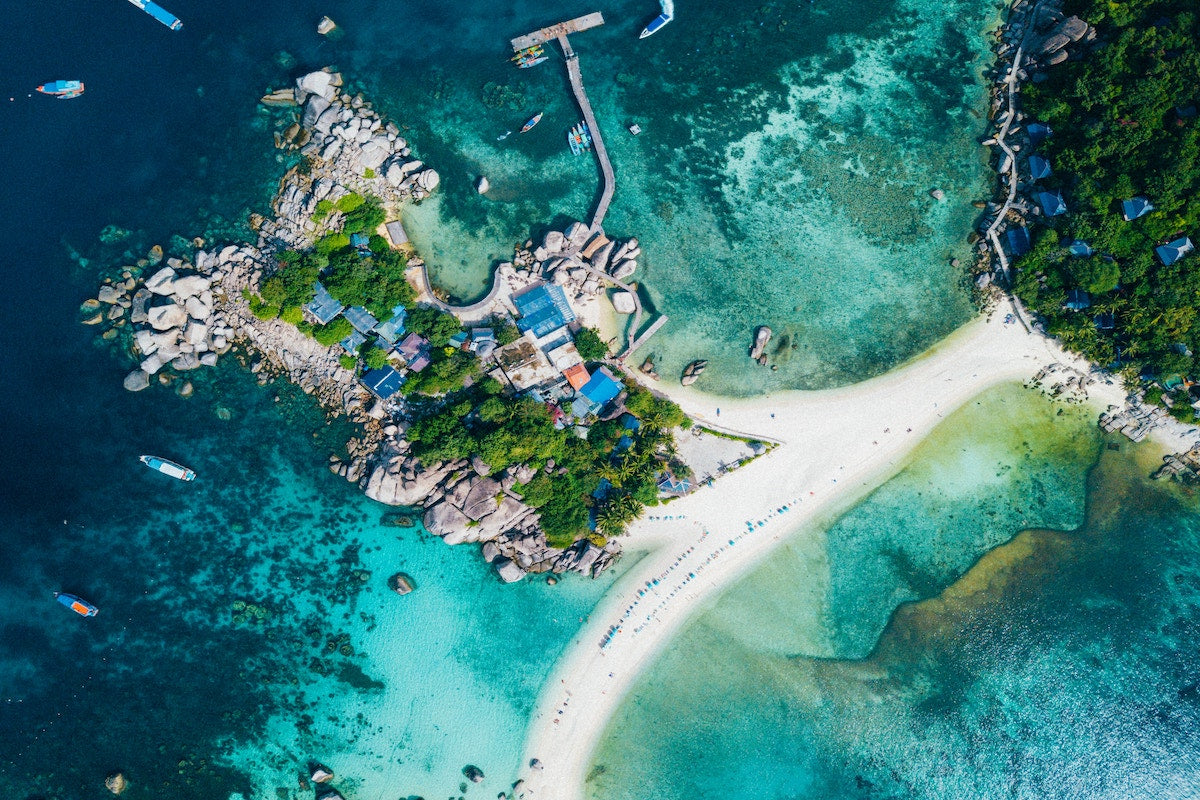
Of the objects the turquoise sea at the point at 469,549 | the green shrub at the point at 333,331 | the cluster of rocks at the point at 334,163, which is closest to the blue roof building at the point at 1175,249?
the turquoise sea at the point at 469,549

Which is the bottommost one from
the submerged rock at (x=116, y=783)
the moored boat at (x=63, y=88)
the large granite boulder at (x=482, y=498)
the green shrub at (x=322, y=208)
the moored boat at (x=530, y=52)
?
the submerged rock at (x=116, y=783)

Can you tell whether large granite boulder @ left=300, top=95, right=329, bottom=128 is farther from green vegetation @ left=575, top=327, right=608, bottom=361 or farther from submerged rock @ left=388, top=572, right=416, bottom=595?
submerged rock @ left=388, top=572, right=416, bottom=595

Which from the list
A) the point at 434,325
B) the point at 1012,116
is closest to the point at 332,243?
the point at 434,325

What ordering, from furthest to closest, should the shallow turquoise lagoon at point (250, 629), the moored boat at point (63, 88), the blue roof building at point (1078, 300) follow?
the moored boat at point (63, 88) → the shallow turquoise lagoon at point (250, 629) → the blue roof building at point (1078, 300)

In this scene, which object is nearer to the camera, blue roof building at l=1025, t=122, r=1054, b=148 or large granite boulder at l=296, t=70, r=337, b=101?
blue roof building at l=1025, t=122, r=1054, b=148

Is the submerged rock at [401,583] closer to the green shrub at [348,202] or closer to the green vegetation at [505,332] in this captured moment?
the green vegetation at [505,332]

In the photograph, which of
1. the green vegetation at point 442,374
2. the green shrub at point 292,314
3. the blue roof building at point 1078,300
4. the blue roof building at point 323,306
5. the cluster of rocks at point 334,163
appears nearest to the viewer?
the blue roof building at point 1078,300

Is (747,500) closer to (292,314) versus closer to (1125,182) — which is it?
(1125,182)

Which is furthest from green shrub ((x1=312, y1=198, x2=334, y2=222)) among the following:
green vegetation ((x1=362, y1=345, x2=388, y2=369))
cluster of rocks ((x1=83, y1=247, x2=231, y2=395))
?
green vegetation ((x1=362, y1=345, x2=388, y2=369))
